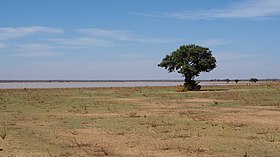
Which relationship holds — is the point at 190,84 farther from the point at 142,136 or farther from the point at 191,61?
the point at 142,136

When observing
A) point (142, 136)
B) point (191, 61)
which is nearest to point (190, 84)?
point (191, 61)

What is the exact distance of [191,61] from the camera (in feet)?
218

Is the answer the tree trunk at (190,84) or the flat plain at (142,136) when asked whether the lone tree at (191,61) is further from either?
the flat plain at (142,136)

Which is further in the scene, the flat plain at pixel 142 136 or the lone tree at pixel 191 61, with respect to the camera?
the lone tree at pixel 191 61

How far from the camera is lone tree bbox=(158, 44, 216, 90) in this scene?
65.8 metres

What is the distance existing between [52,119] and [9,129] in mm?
5029

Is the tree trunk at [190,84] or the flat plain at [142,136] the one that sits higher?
the tree trunk at [190,84]

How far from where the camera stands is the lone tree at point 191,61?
65.8 meters

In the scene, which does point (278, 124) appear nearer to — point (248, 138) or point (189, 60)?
point (248, 138)

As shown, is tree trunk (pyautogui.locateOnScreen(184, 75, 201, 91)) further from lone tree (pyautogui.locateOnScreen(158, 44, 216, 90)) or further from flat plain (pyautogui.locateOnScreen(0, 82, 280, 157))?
flat plain (pyautogui.locateOnScreen(0, 82, 280, 157))

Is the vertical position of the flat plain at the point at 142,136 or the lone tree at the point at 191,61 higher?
the lone tree at the point at 191,61

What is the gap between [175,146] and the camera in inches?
606

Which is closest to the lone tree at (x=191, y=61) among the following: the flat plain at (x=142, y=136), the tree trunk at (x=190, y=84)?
the tree trunk at (x=190, y=84)

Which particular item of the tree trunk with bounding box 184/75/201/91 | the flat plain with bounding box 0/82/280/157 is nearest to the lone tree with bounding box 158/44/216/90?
the tree trunk with bounding box 184/75/201/91
